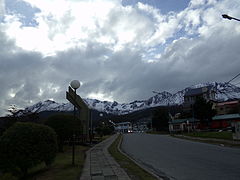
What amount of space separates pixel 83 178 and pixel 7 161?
8.96 feet

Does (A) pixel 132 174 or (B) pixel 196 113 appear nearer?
(A) pixel 132 174

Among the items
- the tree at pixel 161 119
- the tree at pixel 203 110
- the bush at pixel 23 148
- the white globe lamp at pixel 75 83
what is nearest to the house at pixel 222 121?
the tree at pixel 203 110

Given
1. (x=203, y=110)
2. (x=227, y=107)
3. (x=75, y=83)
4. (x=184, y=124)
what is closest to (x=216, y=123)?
(x=184, y=124)

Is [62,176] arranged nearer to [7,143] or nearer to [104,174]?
[104,174]

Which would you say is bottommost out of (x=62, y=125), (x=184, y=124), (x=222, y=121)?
(x=62, y=125)

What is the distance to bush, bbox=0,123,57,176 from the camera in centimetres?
980

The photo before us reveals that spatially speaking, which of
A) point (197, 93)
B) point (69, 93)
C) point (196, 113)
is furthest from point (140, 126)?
point (69, 93)

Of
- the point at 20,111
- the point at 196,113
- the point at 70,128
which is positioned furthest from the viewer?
the point at 196,113

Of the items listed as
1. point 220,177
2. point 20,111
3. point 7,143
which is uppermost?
point 20,111

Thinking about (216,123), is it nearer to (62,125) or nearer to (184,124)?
(184,124)

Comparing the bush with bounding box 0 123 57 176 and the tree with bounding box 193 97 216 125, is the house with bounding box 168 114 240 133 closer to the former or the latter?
the tree with bounding box 193 97 216 125

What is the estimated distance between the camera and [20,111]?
101 feet

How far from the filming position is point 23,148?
32.2ft

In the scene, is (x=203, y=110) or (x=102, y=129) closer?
(x=102, y=129)
